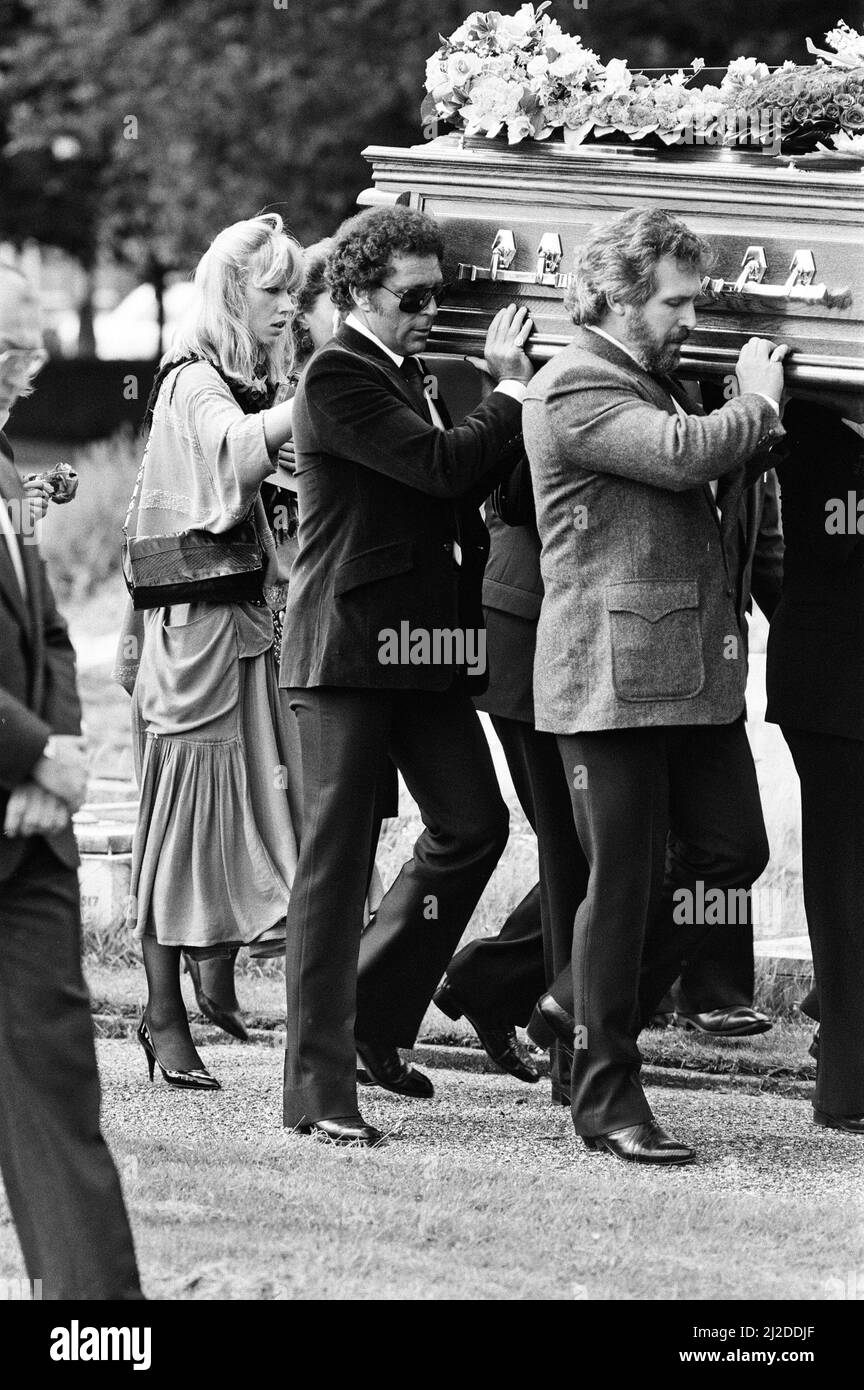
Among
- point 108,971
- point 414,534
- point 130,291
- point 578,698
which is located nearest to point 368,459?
point 414,534

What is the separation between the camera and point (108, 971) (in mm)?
7609

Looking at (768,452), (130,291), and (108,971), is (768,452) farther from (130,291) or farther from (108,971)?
(130,291)

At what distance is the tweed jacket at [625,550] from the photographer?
518 centimetres

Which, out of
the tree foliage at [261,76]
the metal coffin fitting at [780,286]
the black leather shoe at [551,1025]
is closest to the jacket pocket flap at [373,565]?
the metal coffin fitting at [780,286]

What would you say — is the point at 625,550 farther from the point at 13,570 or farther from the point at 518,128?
the point at 13,570

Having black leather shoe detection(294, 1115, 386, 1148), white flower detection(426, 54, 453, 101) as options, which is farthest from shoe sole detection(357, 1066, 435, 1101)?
white flower detection(426, 54, 453, 101)

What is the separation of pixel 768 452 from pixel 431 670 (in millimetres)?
958

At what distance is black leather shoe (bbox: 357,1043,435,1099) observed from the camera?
6023mm

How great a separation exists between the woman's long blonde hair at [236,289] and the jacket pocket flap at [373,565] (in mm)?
967

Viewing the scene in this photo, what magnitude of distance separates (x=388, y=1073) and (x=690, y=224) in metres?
2.32

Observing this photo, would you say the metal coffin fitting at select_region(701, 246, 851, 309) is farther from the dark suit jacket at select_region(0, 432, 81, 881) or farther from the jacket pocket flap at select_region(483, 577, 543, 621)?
the dark suit jacket at select_region(0, 432, 81, 881)

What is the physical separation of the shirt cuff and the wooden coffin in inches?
5.3

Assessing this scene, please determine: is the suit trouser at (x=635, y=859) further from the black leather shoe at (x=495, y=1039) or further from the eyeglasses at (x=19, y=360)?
the eyeglasses at (x=19, y=360)

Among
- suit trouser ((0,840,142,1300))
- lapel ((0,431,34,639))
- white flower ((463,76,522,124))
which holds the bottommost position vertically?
suit trouser ((0,840,142,1300))
